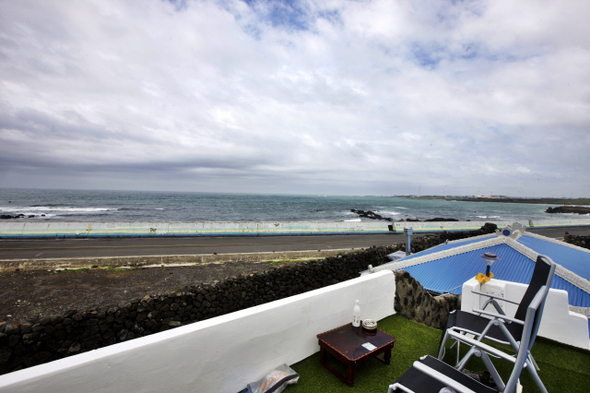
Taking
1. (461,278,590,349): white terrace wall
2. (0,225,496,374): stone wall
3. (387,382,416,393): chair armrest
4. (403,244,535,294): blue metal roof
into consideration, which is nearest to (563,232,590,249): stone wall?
(403,244,535,294): blue metal roof

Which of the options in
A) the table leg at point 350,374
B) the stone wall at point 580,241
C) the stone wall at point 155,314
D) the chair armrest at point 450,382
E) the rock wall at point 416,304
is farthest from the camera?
the stone wall at point 580,241

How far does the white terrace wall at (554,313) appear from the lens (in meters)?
3.82

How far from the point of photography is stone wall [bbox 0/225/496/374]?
15.5 feet

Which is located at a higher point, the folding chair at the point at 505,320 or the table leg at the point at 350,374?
the folding chair at the point at 505,320

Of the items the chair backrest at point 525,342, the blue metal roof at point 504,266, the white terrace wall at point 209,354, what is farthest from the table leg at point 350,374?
the blue metal roof at point 504,266

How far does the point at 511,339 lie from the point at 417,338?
1.90m

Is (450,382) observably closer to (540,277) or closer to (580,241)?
(540,277)

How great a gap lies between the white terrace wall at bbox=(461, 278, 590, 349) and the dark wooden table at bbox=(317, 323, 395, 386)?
1436 mm

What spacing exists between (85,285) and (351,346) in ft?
37.0

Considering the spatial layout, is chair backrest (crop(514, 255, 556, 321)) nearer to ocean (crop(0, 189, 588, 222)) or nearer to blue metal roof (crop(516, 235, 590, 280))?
blue metal roof (crop(516, 235, 590, 280))

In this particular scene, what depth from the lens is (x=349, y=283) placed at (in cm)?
393

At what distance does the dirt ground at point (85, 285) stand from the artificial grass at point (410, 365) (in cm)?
816

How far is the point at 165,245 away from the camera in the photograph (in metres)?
15.9

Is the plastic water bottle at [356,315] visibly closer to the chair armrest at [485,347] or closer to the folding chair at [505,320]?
the folding chair at [505,320]
